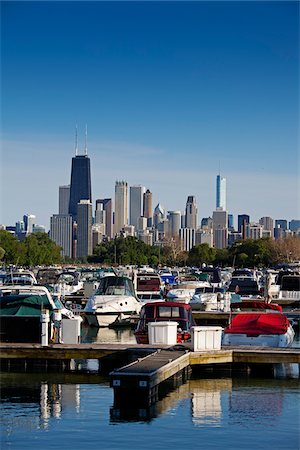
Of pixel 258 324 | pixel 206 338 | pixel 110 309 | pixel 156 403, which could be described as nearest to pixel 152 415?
pixel 156 403

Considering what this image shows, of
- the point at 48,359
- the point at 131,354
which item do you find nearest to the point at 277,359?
the point at 131,354

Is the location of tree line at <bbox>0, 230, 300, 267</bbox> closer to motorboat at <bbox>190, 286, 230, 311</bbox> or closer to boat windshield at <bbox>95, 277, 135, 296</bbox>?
motorboat at <bbox>190, 286, 230, 311</bbox>

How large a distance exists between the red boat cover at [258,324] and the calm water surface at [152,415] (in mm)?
3167

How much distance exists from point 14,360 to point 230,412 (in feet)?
28.5

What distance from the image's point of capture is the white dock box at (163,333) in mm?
30000

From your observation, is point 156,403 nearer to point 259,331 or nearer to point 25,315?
point 259,331

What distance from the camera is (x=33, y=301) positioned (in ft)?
115

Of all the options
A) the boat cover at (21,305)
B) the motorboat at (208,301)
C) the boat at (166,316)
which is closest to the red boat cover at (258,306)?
the boat at (166,316)

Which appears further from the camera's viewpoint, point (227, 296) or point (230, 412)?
point (227, 296)

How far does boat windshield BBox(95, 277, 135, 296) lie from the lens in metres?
48.1

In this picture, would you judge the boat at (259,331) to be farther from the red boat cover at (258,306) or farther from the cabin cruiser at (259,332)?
the red boat cover at (258,306)

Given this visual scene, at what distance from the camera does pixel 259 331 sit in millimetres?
31703

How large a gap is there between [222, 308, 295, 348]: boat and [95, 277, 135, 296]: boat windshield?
51.9ft

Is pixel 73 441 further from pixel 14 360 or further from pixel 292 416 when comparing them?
pixel 14 360
